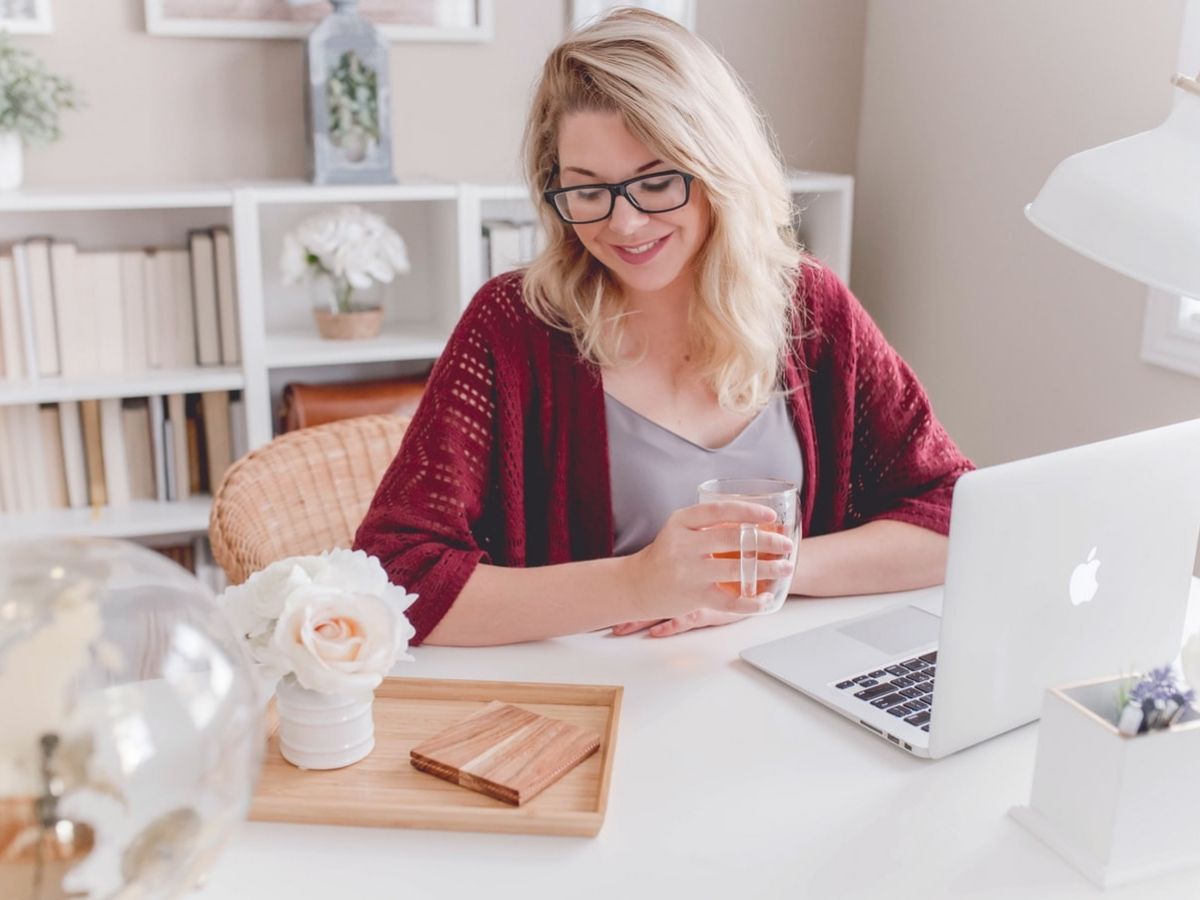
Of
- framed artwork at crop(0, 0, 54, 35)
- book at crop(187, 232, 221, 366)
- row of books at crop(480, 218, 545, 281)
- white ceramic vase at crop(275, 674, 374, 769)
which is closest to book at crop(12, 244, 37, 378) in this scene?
book at crop(187, 232, 221, 366)

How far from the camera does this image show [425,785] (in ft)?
3.30

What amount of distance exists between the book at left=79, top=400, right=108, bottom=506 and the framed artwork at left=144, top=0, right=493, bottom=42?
866 millimetres

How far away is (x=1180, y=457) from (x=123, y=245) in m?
2.40

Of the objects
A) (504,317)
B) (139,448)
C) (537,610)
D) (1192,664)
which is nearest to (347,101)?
(139,448)

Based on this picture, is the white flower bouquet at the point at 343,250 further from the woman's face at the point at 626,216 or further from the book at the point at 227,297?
the woman's face at the point at 626,216

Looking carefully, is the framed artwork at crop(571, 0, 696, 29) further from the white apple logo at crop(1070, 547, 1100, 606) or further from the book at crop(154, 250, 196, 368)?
the white apple logo at crop(1070, 547, 1100, 606)

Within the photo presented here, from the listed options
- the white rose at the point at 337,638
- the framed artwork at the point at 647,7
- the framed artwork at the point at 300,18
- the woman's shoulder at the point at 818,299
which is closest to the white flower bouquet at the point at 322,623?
the white rose at the point at 337,638

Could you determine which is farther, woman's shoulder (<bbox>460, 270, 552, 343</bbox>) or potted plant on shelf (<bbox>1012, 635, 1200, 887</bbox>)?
woman's shoulder (<bbox>460, 270, 552, 343</bbox>)

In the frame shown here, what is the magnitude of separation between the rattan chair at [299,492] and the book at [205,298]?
76cm

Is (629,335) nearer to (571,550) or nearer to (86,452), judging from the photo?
(571,550)

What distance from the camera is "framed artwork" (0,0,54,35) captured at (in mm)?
2543

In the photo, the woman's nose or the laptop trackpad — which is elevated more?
the woman's nose

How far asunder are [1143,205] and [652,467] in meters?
0.84

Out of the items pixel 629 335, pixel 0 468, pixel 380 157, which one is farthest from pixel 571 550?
pixel 0 468
